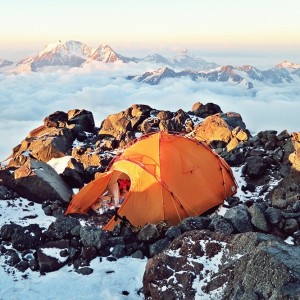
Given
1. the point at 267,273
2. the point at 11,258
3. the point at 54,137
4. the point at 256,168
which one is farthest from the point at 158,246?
the point at 54,137

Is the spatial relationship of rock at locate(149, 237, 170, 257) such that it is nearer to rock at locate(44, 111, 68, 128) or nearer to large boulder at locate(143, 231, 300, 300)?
large boulder at locate(143, 231, 300, 300)

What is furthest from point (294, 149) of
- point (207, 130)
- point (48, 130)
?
point (48, 130)

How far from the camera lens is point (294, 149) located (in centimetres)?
1964

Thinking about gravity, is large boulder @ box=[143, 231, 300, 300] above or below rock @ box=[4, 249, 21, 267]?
above

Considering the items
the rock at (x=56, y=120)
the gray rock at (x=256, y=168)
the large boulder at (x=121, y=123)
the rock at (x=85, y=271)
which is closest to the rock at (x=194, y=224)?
the rock at (x=85, y=271)

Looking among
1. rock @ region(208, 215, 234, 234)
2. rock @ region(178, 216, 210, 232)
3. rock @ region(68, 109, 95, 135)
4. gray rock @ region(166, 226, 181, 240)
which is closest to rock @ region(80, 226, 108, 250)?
gray rock @ region(166, 226, 181, 240)

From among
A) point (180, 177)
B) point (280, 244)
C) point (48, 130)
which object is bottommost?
point (48, 130)

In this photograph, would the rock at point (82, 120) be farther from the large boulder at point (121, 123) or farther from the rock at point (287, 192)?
the rock at point (287, 192)

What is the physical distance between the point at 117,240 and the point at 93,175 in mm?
7490

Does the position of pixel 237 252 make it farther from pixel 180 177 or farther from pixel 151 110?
pixel 151 110

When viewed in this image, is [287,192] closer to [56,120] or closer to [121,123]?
[121,123]

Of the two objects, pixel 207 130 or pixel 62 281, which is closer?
pixel 62 281

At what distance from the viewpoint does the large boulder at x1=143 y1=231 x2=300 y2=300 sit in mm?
7898

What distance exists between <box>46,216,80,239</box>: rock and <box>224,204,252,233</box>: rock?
4843 millimetres
